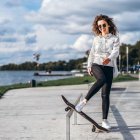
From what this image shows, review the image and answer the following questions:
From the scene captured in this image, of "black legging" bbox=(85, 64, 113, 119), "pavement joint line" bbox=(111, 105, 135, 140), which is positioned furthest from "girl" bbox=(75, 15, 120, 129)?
"pavement joint line" bbox=(111, 105, 135, 140)

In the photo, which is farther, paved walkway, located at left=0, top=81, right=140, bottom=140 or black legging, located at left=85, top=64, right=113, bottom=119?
black legging, located at left=85, top=64, right=113, bottom=119

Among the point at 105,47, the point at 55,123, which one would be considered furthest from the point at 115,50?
the point at 55,123

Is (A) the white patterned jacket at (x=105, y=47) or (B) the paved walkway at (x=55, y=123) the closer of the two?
(B) the paved walkway at (x=55, y=123)

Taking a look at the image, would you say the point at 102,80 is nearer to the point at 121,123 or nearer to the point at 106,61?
the point at 106,61

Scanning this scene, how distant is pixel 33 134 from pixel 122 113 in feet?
13.9

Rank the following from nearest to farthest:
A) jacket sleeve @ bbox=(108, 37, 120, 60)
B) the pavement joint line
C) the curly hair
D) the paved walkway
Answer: the pavement joint line
the paved walkway
jacket sleeve @ bbox=(108, 37, 120, 60)
the curly hair

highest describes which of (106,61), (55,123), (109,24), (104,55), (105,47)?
→ (109,24)

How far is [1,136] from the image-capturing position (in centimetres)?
1003

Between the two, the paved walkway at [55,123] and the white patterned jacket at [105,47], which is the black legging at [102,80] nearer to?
the white patterned jacket at [105,47]

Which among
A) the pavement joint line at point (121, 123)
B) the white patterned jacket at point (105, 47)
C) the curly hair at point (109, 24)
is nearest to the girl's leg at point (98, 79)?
the white patterned jacket at point (105, 47)

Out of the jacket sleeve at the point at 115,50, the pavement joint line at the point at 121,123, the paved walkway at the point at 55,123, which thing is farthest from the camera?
the jacket sleeve at the point at 115,50

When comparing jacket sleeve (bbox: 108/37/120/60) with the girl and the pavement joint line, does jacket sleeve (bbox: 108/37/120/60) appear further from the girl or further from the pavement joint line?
the pavement joint line

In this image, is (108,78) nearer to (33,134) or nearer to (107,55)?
(107,55)

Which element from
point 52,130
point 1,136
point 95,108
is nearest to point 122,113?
point 95,108
